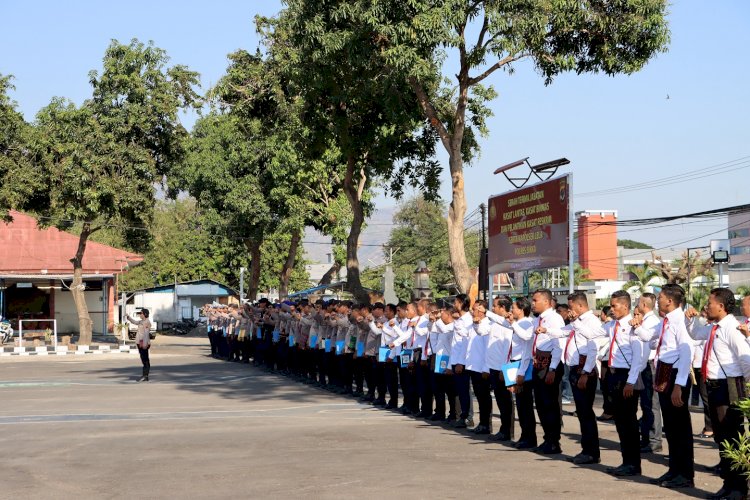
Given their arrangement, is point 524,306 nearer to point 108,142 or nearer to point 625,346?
point 625,346

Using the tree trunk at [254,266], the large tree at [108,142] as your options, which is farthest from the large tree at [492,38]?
the tree trunk at [254,266]

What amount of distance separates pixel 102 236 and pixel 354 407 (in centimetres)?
7085

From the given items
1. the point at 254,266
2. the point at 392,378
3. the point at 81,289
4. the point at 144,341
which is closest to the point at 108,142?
the point at 81,289

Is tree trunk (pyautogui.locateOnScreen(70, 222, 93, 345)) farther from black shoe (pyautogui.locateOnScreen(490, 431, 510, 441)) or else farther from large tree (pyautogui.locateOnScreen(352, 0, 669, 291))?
black shoe (pyautogui.locateOnScreen(490, 431, 510, 441))

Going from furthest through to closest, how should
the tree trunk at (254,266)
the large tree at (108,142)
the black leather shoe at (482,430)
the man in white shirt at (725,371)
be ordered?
the tree trunk at (254,266) → the large tree at (108,142) → the black leather shoe at (482,430) → the man in white shirt at (725,371)

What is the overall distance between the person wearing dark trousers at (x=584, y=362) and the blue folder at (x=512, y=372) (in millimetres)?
707

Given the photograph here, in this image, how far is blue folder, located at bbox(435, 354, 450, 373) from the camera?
1552 cm

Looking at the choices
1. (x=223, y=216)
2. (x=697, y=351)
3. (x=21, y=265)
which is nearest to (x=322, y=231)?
(x=223, y=216)

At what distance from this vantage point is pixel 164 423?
16203 mm

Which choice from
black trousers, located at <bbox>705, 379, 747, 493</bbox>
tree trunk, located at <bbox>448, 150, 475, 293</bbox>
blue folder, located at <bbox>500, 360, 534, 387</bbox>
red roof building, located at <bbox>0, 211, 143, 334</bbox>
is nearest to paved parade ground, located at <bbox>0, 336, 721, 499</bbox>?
black trousers, located at <bbox>705, 379, 747, 493</bbox>

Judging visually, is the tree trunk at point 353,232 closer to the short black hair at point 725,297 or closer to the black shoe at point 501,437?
the black shoe at point 501,437

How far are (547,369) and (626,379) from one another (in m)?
1.49

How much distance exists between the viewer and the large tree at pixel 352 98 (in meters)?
21.7

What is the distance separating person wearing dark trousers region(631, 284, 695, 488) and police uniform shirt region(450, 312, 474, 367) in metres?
4.94
